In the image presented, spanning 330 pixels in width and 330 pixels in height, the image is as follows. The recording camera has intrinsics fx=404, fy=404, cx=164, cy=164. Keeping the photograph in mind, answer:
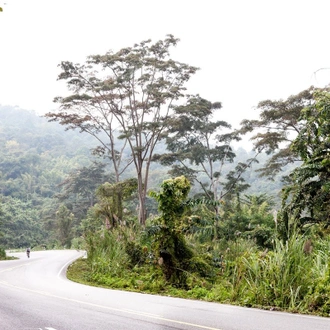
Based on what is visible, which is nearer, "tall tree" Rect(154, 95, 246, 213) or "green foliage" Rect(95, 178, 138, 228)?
"green foliage" Rect(95, 178, 138, 228)

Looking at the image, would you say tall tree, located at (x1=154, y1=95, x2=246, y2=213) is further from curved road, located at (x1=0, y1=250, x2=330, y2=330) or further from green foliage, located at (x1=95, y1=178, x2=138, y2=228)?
curved road, located at (x1=0, y1=250, x2=330, y2=330)

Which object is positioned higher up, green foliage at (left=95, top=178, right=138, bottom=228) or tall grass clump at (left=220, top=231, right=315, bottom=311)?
Result: green foliage at (left=95, top=178, right=138, bottom=228)

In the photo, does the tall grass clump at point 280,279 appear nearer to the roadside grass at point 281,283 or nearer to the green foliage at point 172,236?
the roadside grass at point 281,283

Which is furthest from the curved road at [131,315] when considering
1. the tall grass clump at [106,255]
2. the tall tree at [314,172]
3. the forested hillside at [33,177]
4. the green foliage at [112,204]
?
the forested hillside at [33,177]

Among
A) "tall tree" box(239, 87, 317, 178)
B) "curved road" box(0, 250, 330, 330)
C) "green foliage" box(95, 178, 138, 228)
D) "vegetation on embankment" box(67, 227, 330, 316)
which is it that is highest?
"tall tree" box(239, 87, 317, 178)

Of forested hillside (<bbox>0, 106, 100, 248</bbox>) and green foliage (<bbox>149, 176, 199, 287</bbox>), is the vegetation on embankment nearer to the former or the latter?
green foliage (<bbox>149, 176, 199, 287</bbox>)

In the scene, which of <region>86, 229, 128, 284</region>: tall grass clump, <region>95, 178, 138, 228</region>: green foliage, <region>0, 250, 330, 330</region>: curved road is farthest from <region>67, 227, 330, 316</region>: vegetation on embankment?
<region>95, 178, 138, 228</region>: green foliage

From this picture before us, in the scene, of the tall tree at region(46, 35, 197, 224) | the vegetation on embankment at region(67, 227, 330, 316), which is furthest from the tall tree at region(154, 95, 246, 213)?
the vegetation on embankment at region(67, 227, 330, 316)

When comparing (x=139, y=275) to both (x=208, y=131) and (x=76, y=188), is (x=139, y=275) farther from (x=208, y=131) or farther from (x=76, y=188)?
(x=76, y=188)

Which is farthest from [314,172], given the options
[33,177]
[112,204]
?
[33,177]

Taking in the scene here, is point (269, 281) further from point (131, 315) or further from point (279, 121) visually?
point (279, 121)

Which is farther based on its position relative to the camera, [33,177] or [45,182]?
[45,182]

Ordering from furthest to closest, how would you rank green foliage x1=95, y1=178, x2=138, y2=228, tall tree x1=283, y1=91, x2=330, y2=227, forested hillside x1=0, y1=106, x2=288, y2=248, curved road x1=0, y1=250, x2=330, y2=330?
forested hillside x1=0, y1=106, x2=288, y2=248
green foliage x1=95, y1=178, x2=138, y2=228
tall tree x1=283, y1=91, x2=330, y2=227
curved road x1=0, y1=250, x2=330, y2=330

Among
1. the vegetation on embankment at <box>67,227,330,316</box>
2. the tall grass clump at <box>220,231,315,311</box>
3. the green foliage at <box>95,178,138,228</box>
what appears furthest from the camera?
the green foliage at <box>95,178,138,228</box>
